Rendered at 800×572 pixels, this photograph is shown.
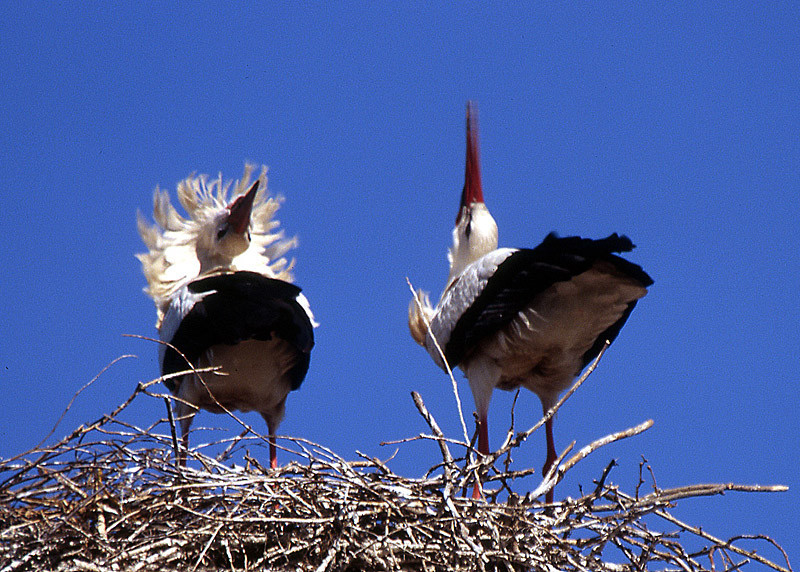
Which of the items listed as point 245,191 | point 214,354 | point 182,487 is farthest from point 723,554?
point 245,191

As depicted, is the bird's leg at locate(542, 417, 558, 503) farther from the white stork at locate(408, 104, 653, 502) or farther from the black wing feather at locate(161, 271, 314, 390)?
the black wing feather at locate(161, 271, 314, 390)

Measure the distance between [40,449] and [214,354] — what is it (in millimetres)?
1647

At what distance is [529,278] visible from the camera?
4.03 meters

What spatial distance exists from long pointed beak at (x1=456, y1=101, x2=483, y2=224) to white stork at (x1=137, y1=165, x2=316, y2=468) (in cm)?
80

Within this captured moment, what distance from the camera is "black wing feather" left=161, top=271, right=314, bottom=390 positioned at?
13.0 feet

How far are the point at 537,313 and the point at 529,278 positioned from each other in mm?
211

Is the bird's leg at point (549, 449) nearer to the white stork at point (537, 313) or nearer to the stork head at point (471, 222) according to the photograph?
the white stork at point (537, 313)

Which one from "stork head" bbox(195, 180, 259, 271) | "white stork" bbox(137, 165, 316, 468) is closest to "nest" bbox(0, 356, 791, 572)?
"white stork" bbox(137, 165, 316, 468)

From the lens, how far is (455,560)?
2607 millimetres

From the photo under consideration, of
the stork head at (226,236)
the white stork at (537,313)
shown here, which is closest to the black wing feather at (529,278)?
the white stork at (537,313)

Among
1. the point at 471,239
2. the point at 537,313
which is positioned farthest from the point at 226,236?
the point at 537,313

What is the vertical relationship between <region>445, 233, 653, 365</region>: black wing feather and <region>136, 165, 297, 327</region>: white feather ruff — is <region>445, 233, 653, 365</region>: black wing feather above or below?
below

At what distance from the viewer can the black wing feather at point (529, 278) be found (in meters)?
3.85

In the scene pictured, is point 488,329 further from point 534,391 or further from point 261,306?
point 261,306
